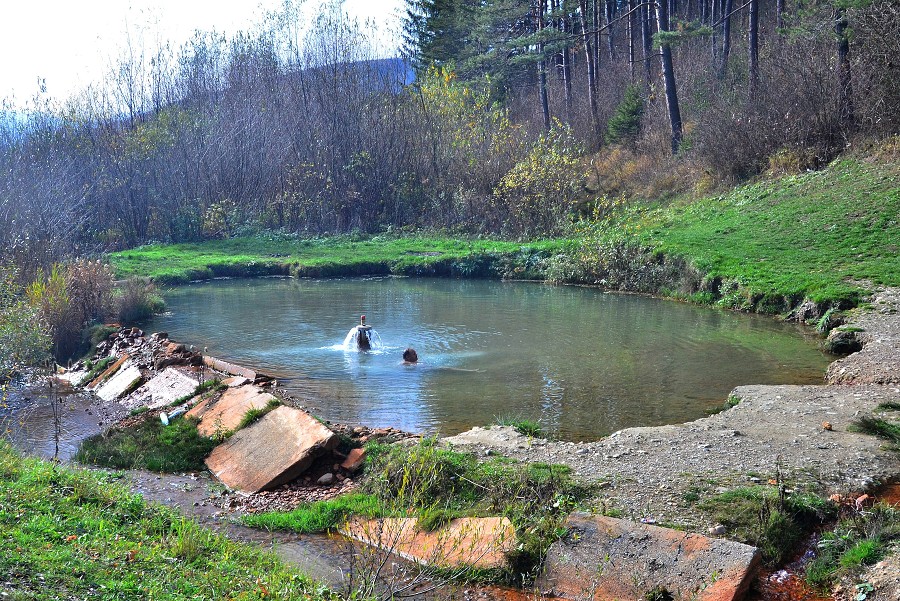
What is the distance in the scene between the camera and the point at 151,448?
938 cm

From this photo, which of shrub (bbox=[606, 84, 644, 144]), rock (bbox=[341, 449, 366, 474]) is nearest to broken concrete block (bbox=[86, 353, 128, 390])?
rock (bbox=[341, 449, 366, 474])

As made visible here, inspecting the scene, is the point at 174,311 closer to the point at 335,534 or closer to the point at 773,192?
the point at 335,534

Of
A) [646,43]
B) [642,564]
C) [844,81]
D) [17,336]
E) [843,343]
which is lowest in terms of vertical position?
[843,343]

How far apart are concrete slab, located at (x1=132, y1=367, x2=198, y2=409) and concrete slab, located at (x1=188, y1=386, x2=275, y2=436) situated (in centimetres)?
110

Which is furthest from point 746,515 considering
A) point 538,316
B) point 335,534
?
point 538,316

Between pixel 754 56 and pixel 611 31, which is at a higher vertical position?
pixel 611 31

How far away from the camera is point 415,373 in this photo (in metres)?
14.0

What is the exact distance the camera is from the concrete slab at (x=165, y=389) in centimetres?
1173

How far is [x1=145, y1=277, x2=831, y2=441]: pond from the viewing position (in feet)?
38.1

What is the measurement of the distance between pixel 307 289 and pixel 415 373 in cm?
1250

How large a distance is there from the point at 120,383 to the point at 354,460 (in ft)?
21.5

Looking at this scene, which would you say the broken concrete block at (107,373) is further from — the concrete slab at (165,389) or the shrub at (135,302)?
the shrub at (135,302)

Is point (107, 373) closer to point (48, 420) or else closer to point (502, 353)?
point (48, 420)

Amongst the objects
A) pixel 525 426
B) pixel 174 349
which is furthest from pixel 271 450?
pixel 174 349
